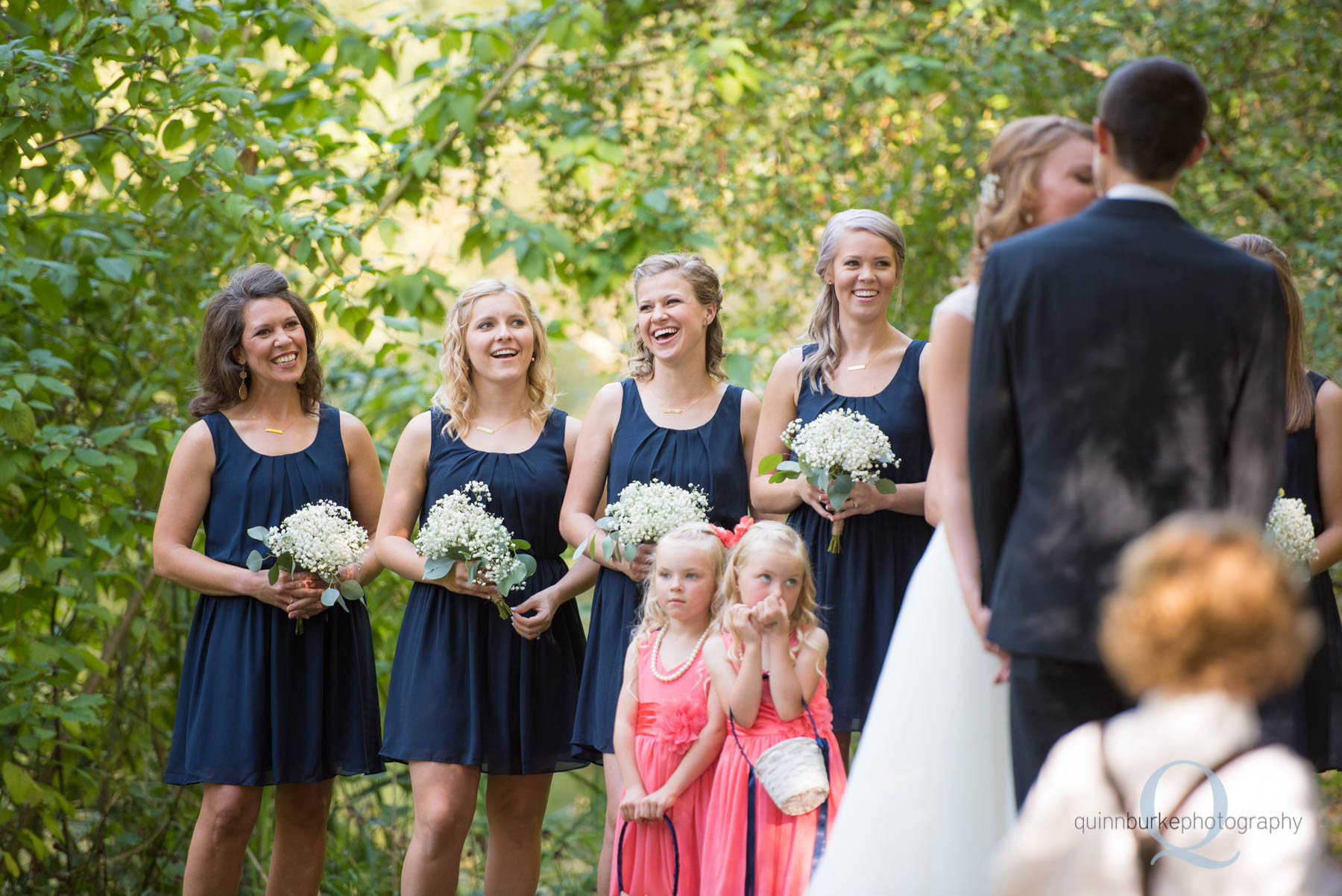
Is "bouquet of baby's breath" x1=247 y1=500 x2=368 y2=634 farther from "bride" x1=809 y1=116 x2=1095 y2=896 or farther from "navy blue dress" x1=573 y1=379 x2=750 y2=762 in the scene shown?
"bride" x1=809 y1=116 x2=1095 y2=896

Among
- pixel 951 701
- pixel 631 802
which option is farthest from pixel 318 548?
pixel 951 701

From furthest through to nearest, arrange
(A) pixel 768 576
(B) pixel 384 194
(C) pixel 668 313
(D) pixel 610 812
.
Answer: (B) pixel 384 194, (C) pixel 668 313, (D) pixel 610 812, (A) pixel 768 576

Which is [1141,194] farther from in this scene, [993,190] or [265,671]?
[265,671]

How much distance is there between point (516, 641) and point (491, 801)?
1.85 feet

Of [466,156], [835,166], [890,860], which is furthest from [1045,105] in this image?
[890,860]

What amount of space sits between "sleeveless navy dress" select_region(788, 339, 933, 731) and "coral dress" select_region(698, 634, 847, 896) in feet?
1.13

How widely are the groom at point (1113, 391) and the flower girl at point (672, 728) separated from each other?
1.47m

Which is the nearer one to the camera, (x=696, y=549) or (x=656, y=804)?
(x=656, y=804)

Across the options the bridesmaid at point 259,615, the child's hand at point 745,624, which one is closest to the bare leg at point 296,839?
the bridesmaid at point 259,615

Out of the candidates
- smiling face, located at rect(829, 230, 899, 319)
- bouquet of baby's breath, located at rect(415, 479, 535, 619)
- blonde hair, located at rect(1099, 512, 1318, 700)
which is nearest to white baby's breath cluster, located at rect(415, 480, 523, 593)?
bouquet of baby's breath, located at rect(415, 479, 535, 619)

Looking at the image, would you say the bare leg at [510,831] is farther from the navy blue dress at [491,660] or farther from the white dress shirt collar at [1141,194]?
the white dress shirt collar at [1141,194]

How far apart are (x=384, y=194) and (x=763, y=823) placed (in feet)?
14.0

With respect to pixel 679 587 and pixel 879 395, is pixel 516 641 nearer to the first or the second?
pixel 679 587

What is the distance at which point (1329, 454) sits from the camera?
156 inches
